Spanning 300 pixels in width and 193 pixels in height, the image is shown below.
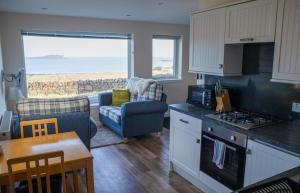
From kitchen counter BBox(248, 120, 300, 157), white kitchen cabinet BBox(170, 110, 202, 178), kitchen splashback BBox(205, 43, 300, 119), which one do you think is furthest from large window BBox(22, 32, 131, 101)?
kitchen counter BBox(248, 120, 300, 157)

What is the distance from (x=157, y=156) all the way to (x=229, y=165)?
5.38ft

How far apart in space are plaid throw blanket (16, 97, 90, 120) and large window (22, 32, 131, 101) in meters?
2.37

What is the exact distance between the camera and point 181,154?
310cm

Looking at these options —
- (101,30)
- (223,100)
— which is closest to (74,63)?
(101,30)

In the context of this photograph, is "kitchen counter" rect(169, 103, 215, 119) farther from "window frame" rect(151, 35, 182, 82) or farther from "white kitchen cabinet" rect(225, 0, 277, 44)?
"window frame" rect(151, 35, 182, 82)

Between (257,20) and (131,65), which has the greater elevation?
(257,20)

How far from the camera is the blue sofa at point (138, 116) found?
4350 millimetres

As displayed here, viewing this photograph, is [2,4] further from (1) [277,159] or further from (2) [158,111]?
(1) [277,159]

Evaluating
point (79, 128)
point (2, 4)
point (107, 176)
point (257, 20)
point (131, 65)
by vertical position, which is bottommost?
point (107, 176)

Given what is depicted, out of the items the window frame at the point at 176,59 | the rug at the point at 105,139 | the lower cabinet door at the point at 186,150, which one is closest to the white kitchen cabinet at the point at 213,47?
the lower cabinet door at the point at 186,150

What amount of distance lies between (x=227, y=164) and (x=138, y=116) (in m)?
2.27

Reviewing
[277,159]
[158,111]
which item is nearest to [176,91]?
[158,111]

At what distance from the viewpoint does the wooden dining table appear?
1889 millimetres

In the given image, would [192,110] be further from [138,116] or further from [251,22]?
[138,116]
